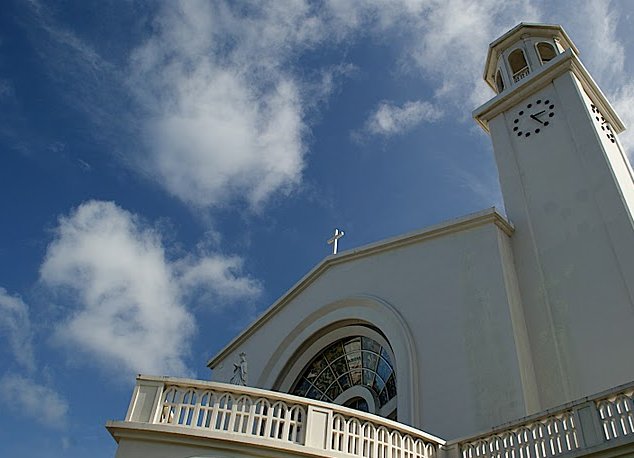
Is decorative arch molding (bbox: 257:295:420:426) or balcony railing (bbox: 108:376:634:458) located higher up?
decorative arch molding (bbox: 257:295:420:426)

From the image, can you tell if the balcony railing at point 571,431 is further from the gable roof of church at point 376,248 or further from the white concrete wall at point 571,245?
the gable roof of church at point 376,248

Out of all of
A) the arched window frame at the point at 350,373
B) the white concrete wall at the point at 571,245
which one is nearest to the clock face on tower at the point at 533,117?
the white concrete wall at the point at 571,245

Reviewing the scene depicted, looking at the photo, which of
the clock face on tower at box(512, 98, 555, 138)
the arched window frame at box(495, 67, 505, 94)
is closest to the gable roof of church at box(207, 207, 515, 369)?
the clock face on tower at box(512, 98, 555, 138)

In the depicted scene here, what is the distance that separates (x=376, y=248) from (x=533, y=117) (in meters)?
4.70

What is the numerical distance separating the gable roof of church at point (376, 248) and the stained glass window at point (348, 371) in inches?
66.6

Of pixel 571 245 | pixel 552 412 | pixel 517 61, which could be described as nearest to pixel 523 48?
pixel 517 61

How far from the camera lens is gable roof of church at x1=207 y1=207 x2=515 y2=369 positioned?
1075cm

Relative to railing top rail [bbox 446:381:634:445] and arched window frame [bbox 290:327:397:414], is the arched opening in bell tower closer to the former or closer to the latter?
arched window frame [bbox 290:327:397:414]

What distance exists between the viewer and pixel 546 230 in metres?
10.9

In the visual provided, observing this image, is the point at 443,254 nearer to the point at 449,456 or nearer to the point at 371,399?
the point at 371,399

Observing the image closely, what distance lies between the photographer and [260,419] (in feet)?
22.0

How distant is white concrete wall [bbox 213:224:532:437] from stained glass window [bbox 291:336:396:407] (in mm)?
588

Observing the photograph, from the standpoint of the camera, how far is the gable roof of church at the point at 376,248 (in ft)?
35.3

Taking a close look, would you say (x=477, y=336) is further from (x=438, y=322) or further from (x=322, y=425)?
(x=322, y=425)
